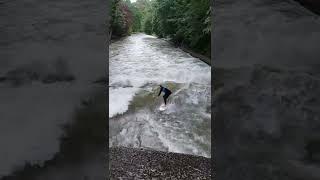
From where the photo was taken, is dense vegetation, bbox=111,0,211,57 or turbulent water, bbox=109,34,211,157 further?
dense vegetation, bbox=111,0,211,57

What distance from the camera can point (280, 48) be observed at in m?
2.15

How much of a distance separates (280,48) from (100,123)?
1.20 m

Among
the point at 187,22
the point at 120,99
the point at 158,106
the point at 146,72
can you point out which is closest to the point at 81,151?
the point at 158,106

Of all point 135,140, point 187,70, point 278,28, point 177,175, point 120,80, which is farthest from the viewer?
point 187,70

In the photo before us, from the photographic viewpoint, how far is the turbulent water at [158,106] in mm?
5523

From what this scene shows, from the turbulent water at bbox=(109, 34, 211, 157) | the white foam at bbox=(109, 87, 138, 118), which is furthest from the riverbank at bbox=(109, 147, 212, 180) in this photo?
the white foam at bbox=(109, 87, 138, 118)

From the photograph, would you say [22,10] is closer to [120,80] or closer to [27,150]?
[27,150]

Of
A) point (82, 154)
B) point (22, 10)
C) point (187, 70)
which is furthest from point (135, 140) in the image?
point (187, 70)

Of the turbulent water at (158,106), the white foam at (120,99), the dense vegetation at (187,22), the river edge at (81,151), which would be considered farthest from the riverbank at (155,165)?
the dense vegetation at (187,22)

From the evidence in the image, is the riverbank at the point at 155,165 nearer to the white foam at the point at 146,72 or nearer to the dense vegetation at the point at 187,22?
the white foam at the point at 146,72

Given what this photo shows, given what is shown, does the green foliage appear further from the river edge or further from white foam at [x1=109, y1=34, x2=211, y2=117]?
the river edge

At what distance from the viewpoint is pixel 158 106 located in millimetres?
7066

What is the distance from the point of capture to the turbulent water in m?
5.52

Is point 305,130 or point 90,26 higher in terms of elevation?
point 90,26
